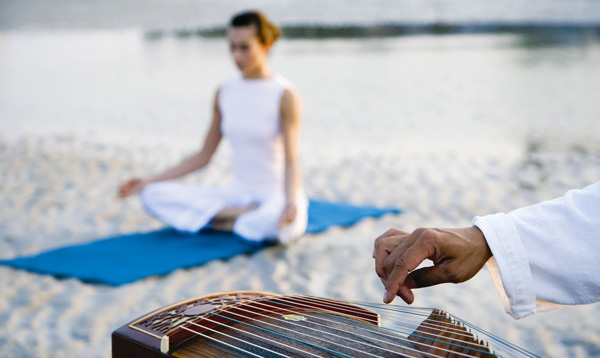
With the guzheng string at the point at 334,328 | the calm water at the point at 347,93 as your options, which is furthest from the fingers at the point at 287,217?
the calm water at the point at 347,93

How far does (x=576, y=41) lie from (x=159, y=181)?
2568 cm

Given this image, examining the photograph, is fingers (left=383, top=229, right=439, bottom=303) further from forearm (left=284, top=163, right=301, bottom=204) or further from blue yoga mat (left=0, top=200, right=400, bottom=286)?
forearm (left=284, top=163, right=301, bottom=204)

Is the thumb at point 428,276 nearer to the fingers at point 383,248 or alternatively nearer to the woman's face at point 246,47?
the fingers at point 383,248

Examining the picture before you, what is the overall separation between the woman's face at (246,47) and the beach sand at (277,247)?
1.22 meters

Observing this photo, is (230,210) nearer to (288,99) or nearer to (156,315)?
(288,99)

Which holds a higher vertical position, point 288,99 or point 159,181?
point 288,99

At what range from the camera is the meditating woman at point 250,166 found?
3.88 metres

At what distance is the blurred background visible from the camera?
3.06 m

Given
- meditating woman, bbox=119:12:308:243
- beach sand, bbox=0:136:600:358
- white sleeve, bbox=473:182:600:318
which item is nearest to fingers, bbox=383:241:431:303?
white sleeve, bbox=473:182:600:318

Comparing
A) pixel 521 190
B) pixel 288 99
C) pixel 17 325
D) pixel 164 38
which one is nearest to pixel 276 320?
pixel 17 325

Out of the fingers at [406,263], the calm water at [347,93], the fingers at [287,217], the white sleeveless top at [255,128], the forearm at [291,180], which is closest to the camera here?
the fingers at [406,263]

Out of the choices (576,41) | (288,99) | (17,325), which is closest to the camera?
(17,325)

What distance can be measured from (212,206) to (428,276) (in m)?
3.04

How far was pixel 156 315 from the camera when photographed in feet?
4.55
